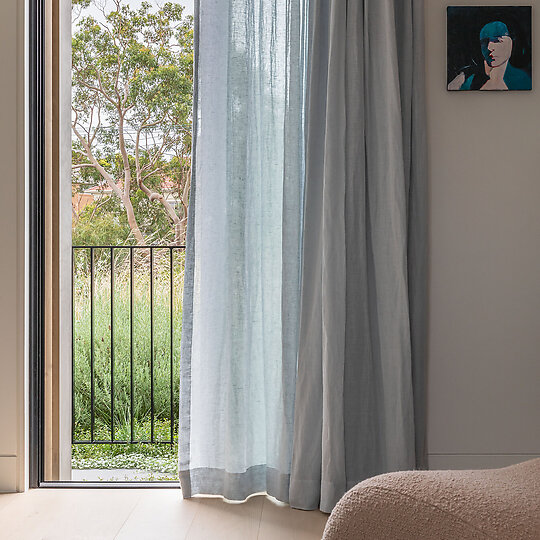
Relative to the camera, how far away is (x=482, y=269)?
2.30 m

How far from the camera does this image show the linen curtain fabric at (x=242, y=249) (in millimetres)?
2225

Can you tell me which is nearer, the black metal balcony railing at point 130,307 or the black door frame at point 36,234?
the black door frame at point 36,234

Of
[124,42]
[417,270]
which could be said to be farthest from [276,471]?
[124,42]

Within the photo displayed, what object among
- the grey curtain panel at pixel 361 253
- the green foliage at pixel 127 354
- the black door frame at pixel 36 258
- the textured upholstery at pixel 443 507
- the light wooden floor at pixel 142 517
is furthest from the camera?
the green foliage at pixel 127 354

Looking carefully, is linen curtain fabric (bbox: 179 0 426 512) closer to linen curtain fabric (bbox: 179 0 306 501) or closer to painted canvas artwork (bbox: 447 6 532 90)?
linen curtain fabric (bbox: 179 0 306 501)

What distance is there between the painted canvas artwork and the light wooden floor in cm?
169

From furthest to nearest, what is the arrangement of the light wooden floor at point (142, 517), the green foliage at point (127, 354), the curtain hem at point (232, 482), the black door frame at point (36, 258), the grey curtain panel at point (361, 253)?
the green foliage at point (127, 354) → the black door frame at point (36, 258) → the curtain hem at point (232, 482) → the grey curtain panel at point (361, 253) → the light wooden floor at point (142, 517)

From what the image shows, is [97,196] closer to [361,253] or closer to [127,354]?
[127,354]

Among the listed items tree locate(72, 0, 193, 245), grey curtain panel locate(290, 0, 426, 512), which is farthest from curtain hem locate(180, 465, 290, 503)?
tree locate(72, 0, 193, 245)

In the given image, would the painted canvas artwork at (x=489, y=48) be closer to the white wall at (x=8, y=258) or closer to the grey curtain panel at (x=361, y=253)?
the grey curtain panel at (x=361, y=253)

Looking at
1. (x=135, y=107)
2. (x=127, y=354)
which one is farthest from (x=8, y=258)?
(x=135, y=107)

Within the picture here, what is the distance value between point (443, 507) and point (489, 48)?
1.85 metres

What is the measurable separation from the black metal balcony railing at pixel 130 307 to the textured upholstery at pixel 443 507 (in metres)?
1.97

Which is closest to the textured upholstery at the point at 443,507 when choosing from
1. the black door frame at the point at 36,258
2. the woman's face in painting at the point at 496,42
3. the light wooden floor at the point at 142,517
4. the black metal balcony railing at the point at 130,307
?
the light wooden floor at the point at 142,517
